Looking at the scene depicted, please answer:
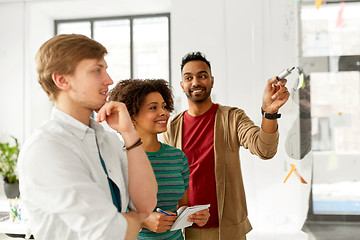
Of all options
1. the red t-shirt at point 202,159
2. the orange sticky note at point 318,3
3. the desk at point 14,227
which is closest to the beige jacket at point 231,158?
the red t-shirt at point 202,159

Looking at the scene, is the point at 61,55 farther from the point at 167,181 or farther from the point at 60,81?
the point at 167,181

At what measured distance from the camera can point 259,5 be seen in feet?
9.66

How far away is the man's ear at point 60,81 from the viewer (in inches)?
36.0

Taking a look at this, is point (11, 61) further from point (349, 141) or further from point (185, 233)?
point (349, 141)

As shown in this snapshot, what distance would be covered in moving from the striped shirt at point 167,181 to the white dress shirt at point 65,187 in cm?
48

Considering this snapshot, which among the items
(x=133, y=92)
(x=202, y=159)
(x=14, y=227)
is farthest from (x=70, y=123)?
(x=14, y=227)

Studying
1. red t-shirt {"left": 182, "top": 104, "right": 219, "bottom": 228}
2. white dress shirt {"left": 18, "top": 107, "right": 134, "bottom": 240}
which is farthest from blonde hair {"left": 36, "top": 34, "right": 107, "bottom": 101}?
red t-shirt {"left": 182, "top": 104, "right": 219, "bottom": 228}

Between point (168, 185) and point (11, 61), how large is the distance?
11.0 ft

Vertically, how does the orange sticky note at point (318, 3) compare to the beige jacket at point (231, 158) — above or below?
above

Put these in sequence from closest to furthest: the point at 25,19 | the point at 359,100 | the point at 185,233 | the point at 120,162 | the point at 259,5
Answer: the point at 120,162 → the point at 185,233 → the point at 359,100 → the point at 259,5 → the point at 25,19

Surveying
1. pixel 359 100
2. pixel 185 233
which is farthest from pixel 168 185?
pixel 359 100

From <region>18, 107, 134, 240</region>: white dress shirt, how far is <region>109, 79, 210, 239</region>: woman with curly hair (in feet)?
1.60

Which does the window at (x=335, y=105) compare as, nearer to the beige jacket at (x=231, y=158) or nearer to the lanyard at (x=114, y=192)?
the beige jacket at (x=231, y=158)

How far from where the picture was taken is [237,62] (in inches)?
121
